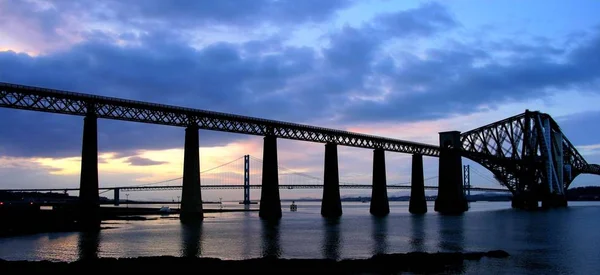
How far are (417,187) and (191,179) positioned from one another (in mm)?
63181

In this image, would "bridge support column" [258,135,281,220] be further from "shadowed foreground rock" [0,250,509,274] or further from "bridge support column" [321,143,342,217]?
"shadowed foreground rock" [0,250,509,274]

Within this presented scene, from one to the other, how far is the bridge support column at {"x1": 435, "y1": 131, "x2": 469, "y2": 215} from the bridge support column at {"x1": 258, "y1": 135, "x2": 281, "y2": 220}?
5114cm

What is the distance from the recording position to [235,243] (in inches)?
2058

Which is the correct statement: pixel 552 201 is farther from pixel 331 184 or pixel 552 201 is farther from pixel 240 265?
pixel 240 265

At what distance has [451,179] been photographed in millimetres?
130625

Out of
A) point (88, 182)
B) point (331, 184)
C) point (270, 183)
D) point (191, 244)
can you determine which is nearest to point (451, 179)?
point (331, 184)

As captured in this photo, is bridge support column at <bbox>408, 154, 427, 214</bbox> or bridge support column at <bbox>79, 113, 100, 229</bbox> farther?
bridge support column at <bbox>408, 154, 427, 214</bbox>

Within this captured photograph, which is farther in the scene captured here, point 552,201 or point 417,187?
point 552,201

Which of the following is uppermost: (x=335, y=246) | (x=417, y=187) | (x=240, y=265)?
(x=417, y=187)

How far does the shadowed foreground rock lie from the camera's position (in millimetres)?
31047

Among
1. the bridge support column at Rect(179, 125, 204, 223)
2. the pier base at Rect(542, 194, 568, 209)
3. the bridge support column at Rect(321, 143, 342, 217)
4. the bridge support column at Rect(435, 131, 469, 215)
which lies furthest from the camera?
the pier base at Rect(542, 194, 568, 209)

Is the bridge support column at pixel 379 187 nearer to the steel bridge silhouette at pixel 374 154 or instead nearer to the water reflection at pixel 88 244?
the steel bridge silhouette at pixel 374 154

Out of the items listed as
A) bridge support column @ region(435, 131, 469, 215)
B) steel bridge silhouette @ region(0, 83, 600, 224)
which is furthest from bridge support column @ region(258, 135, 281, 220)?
bridge support column @ region(435, 131, 469, 215)

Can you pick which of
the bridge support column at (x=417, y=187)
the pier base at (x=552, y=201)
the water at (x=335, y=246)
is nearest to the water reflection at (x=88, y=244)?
the water at (x=335, y=246)
